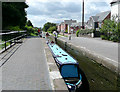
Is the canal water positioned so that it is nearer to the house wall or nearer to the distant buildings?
the distant buildings

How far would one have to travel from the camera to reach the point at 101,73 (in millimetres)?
10750

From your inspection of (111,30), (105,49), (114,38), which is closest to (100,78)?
(105,49)

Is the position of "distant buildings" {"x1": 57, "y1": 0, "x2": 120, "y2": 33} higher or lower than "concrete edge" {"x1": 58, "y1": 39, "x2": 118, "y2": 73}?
higher

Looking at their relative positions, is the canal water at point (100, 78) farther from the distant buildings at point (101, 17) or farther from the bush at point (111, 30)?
the distant buildings at point (101, 17)

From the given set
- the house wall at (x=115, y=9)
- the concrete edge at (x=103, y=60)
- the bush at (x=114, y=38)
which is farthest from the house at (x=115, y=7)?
the concrete edge at (x=103, y=60)

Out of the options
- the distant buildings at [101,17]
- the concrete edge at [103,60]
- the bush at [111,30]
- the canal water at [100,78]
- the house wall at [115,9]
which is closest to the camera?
the canal water at [100,78]

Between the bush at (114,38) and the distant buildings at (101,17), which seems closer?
the bush at (114,38)

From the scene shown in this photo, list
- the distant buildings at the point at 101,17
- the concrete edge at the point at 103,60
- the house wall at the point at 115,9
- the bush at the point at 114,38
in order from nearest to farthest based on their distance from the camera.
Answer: the concrete edge at the point at 103,60
the bush at the point at 114,38
the house wall at the point at 115,9
the distant buildings at the point at 101,17

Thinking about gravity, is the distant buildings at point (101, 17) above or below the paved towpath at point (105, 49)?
above

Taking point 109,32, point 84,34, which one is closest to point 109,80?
point 109,32

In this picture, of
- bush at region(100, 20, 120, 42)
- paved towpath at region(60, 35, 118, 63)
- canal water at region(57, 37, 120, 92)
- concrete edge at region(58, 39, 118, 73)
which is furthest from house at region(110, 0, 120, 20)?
canal water at region(57, 37, 120, 92)

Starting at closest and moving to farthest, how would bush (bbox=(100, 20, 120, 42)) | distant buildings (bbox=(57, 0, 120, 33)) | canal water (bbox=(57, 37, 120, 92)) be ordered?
canal water (bbox=(57, 37, 120, 92)), bush (bbox=(100, 20, 120, 42)), distant buildings (bbox=(57, 0, 120, 33))

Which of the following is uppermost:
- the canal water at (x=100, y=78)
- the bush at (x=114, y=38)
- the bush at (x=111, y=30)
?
the bush at (x=111, y=30)

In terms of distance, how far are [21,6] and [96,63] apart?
35161 mm
